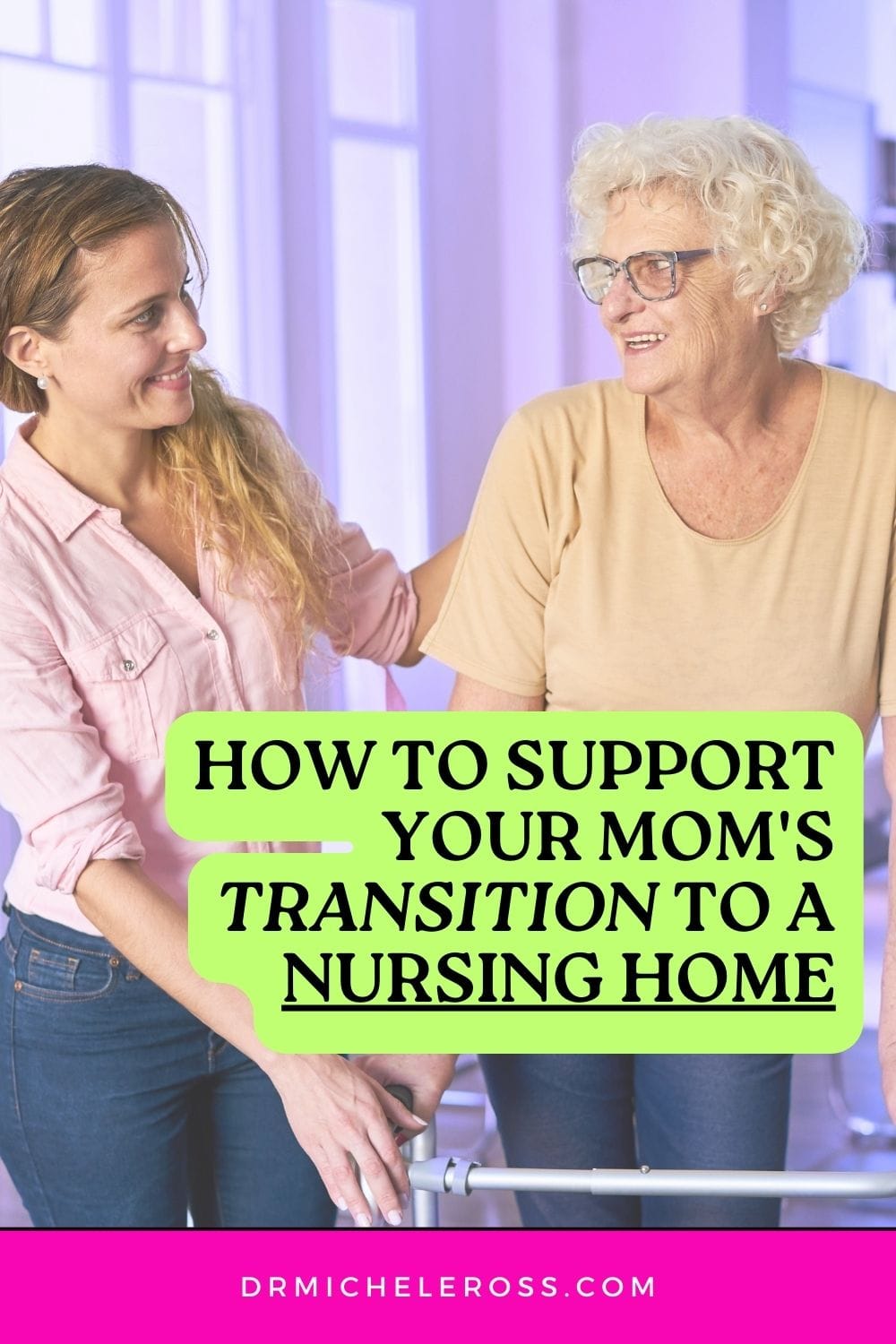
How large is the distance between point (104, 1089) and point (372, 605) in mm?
554

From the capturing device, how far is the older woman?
1329 mm

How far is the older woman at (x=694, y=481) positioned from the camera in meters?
1.33

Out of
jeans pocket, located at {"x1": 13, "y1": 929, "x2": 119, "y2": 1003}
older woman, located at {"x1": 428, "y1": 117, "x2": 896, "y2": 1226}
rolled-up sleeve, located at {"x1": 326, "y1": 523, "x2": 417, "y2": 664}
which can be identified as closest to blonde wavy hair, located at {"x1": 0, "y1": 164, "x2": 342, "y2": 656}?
rolled-up sleeve, located at {"x1": 326, "y1": 523, "x2": 417, "y2": 664}

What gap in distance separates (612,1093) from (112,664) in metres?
0.67

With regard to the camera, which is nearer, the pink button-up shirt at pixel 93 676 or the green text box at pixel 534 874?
the green text box at pixel 534 874

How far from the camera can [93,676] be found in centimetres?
133

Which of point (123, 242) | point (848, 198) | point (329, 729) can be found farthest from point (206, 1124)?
point (848, 198)

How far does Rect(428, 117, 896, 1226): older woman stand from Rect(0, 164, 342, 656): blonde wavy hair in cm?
17

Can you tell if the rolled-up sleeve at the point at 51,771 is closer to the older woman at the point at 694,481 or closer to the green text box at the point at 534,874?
the green text box at the point at 534,874

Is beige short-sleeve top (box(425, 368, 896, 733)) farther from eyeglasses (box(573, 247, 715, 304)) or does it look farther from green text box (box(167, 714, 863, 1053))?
green text box (box(167, 714, 863, 1053))

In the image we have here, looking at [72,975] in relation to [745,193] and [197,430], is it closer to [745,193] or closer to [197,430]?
[197,430]
